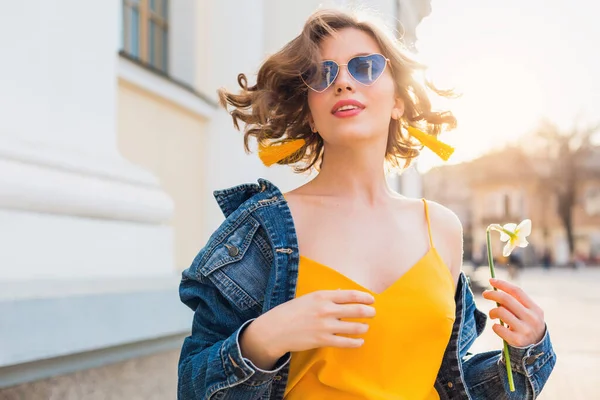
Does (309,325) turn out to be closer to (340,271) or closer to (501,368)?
(340,271)

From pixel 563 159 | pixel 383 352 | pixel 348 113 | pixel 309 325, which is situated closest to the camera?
pixel 309 325

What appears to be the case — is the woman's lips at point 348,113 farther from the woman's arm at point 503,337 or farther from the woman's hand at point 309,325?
the woman's hand at point 309,325

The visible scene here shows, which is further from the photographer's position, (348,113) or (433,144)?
(433,144)

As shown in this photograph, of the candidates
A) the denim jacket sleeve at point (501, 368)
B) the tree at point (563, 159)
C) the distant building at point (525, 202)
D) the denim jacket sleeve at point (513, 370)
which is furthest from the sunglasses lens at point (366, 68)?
the distant building at point (525, 202)

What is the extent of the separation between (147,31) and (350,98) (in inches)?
128

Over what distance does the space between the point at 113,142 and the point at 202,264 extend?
1511 mm

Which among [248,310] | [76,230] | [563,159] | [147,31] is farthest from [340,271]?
[563,159]

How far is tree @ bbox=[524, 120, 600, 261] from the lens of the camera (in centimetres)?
3656

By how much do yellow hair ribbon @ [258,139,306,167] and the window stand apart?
2666 mm

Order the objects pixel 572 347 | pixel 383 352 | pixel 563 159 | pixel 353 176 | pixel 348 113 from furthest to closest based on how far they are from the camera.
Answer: pixel 563 159 < pixel 572 347 < pixel 353 176 < pixel 348 113 < pixel 383 352

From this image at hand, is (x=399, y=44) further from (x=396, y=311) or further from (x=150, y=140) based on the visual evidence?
(x=150, y=140)

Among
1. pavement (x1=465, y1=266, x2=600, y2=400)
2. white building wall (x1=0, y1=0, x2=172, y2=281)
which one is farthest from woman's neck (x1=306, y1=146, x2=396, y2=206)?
pavement (x1=465, y1=266, x2=600, y2=400)

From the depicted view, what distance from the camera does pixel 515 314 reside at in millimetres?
1377

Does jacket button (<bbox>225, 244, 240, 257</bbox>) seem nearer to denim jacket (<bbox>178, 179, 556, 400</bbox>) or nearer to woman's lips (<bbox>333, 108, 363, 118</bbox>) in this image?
denim jacket (<bbox>178, 179, 556, 400</bbox>)
